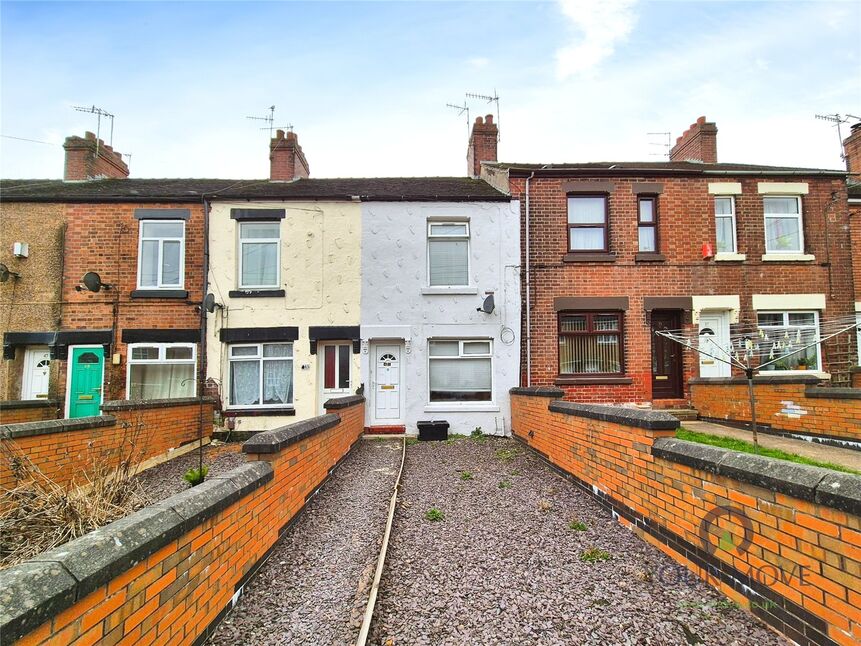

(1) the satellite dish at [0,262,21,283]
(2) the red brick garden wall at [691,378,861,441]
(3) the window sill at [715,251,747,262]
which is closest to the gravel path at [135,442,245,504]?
(1) the satellite dish at [0,262,21,283]

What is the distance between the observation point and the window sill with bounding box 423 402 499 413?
1123cm

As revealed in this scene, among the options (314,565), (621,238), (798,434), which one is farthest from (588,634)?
(621,238)

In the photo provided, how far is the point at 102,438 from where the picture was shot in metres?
7.24

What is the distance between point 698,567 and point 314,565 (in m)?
3.09

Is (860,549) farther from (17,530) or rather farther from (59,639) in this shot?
(17,530)

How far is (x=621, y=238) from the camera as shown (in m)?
11.9

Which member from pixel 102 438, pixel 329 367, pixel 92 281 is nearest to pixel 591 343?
pixel 329 367

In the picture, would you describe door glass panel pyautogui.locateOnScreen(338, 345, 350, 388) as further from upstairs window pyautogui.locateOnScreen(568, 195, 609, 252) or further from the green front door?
upstairs window pyautogui.locateOnScreen(568, 195, 609, 252)

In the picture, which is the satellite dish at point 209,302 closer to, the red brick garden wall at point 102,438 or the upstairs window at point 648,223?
the red brick garden wall at point 102,438


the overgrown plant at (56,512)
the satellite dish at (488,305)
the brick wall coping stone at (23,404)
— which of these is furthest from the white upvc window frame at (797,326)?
the brick wall coping stone at (23,404)

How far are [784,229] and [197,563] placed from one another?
584 inches

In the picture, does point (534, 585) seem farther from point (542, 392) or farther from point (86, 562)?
point (542, 392)

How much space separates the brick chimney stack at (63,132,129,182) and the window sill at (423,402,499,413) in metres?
12.5

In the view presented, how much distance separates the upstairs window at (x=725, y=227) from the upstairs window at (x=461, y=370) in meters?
6.73
